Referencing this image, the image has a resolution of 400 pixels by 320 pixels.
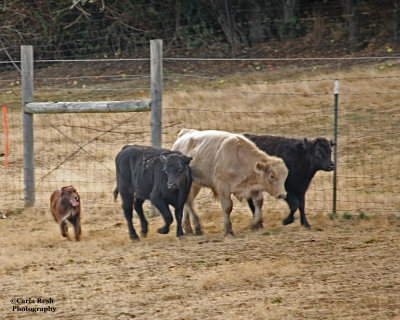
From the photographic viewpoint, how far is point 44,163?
16266 mm

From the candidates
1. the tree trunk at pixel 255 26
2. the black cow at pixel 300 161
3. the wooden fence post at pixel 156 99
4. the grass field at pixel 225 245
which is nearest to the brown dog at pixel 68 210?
the grass field at pixel 225 245

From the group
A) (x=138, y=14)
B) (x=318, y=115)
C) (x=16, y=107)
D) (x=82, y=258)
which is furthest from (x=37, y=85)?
(x=82, y=258)

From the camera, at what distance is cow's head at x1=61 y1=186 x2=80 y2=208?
10289 millimetres

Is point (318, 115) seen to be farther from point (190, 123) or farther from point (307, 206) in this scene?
point (307, 206)

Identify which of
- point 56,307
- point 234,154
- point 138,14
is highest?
point 138,14

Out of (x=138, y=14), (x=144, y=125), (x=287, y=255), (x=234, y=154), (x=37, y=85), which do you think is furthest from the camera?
(x=138, y=14)

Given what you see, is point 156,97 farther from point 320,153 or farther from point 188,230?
point 320,153

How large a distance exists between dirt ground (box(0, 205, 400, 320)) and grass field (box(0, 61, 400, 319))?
2 centimetres

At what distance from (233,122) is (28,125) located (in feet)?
20.5

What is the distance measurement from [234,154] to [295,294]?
315 centimetres

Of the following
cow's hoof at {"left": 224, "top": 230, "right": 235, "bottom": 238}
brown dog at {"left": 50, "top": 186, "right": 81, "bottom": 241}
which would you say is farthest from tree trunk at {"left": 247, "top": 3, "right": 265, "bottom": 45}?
brown dog at {"left": 50, "top": 186, "right": 81, "bottom": 241}

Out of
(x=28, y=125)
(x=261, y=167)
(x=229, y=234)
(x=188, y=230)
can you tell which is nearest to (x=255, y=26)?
(x=28, y=125)

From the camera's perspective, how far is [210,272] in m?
8.61

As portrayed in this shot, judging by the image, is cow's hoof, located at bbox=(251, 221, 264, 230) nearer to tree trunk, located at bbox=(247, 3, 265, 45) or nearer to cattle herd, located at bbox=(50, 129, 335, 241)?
cattle herd, located at bbox=(50, 129, 335, 241)
